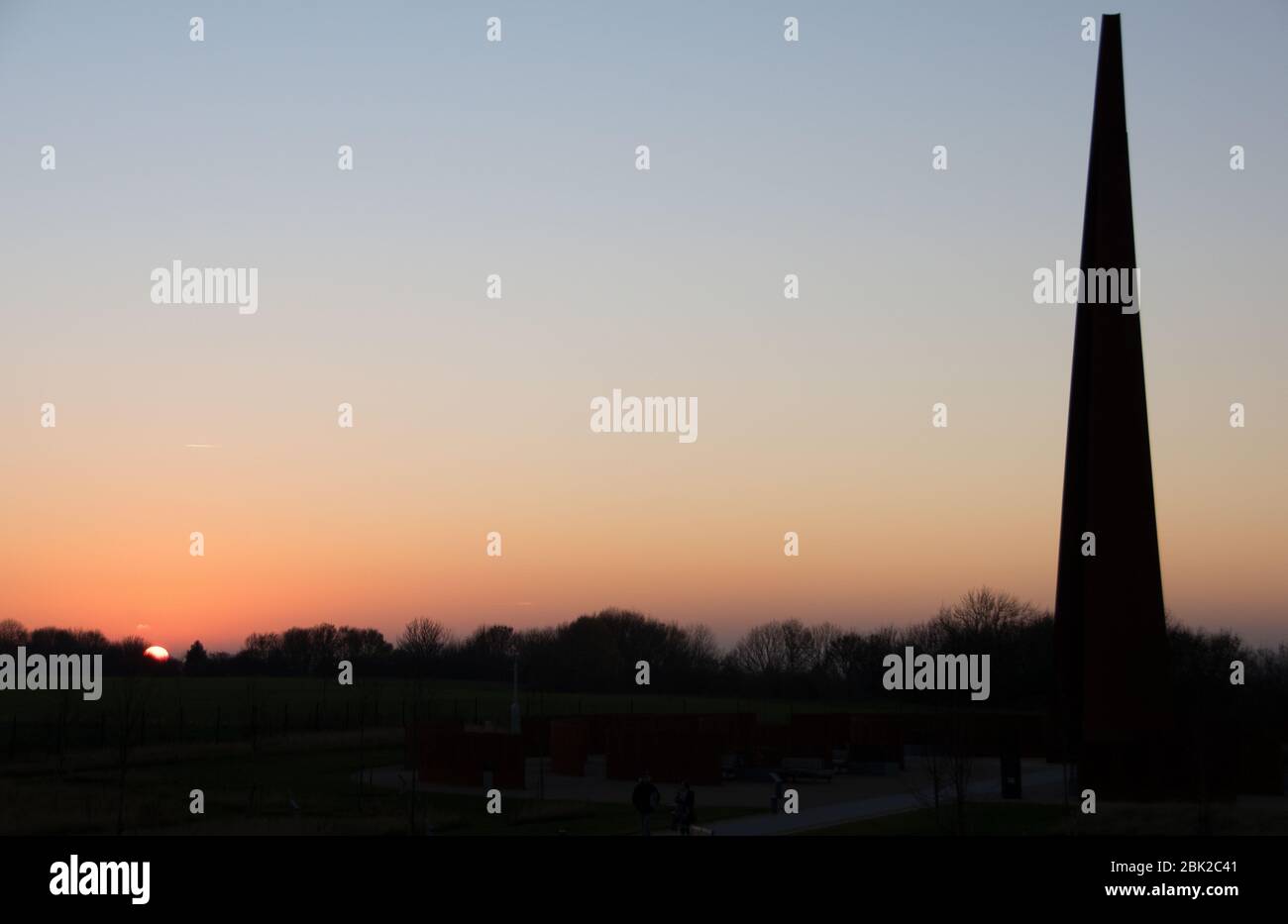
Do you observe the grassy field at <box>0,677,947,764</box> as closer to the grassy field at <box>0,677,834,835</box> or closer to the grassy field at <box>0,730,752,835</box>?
the grassy field at <box>0,677,834,835</box>

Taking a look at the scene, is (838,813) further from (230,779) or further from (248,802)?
(230,779)

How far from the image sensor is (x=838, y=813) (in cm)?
3406

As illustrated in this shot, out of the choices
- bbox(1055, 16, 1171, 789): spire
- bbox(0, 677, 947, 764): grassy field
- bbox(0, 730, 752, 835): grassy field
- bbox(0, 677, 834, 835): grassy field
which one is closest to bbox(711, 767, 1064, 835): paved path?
bbox(0, 730, 752, 835): grassy field

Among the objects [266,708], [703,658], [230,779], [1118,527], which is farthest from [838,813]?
[703,658]

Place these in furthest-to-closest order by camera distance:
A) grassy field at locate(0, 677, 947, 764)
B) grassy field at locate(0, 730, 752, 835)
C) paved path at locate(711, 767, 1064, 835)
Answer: grassy field at locate(0, 677, 947, 764) → paved path at locate(711, 767, 1064, 835) → grassy field at locate(0, 730, 752, 835)

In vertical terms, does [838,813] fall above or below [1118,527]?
below

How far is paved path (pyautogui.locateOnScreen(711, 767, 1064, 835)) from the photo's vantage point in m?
30.2

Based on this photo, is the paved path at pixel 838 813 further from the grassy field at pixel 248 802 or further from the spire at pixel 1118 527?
the spire at pixel 1118 527

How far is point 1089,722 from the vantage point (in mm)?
36625

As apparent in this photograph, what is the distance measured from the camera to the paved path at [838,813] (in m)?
30.2
